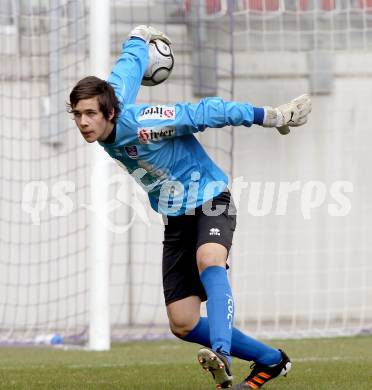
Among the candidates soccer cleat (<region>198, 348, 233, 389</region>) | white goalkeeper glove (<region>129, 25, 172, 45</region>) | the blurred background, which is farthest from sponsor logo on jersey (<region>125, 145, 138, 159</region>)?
the blurred background

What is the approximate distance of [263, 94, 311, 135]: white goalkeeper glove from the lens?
514 centimetres

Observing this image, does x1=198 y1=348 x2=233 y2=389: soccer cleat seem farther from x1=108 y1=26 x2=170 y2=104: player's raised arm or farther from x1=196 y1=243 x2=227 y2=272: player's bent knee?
x1=108 y1=26 x2=170 y2=104: player's raised arm

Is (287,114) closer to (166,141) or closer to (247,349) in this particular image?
(166,141)

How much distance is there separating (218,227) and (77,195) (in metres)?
5.17

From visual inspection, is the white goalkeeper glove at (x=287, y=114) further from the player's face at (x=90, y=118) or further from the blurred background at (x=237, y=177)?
the blurred background at (x=237, y=177)

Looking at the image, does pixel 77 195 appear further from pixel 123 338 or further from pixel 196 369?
pixel 196 369

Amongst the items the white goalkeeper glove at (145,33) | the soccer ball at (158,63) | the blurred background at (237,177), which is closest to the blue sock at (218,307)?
the soccer ball at (158,63)

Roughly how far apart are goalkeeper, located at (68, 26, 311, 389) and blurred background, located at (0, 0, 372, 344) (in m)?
4.05

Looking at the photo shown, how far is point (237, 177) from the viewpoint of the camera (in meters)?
10.4

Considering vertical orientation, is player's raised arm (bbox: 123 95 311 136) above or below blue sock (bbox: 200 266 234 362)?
above

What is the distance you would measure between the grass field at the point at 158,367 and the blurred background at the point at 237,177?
1083 mm

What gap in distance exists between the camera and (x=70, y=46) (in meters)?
9.27

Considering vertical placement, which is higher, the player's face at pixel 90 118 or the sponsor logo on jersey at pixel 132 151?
the player's face at pixel 90 118

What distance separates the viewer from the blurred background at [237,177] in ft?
32.2
